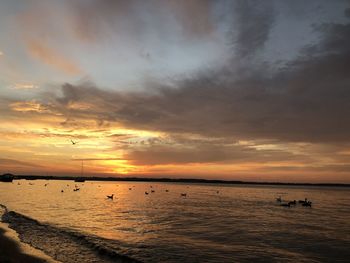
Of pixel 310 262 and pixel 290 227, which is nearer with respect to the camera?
pixel 310 262

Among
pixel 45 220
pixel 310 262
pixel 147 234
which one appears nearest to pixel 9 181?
pixel 45 220

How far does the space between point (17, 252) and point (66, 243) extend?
209 inches

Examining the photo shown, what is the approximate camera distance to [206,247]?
2838cm

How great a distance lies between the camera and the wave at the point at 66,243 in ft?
75.9

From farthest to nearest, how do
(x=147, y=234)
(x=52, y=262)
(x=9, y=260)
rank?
(x=147, y=234)
(x=52, y=262)
(x=9, y=260)

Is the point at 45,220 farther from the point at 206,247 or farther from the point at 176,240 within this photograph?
the point at 206,247

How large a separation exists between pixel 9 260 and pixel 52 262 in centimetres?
255

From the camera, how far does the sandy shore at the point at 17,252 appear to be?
20.1 meters

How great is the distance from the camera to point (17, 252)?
22375 mm

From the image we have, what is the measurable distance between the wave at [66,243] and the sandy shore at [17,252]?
678mm

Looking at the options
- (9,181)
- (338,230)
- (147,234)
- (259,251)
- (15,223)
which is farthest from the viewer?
(9,181)

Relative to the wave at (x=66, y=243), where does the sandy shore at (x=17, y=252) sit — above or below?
above

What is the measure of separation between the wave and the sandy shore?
0.68 metres

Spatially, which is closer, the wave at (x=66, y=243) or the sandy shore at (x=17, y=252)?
the sandy shore at (x=17, y=252)
